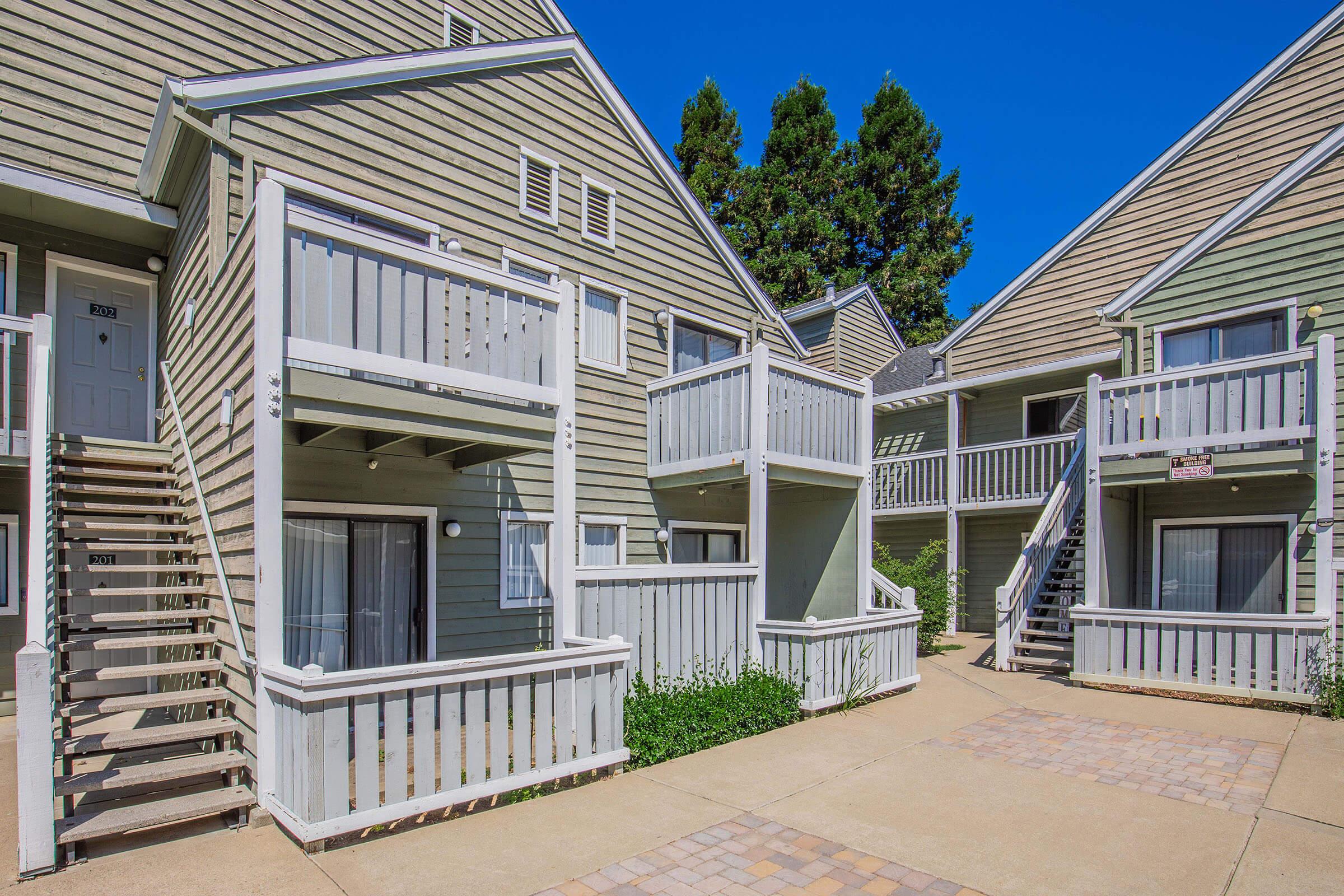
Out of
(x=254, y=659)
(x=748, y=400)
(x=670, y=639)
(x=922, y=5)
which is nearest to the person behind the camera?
(x=254, y=659)

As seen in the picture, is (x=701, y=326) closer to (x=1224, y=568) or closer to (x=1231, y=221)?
(x=1231, y=221)

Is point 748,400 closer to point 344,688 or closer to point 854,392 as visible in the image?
point 854,392

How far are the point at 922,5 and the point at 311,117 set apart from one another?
117 feet

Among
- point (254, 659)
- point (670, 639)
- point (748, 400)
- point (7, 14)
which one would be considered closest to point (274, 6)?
point (7, 14)

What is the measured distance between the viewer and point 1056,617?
12.1 metres

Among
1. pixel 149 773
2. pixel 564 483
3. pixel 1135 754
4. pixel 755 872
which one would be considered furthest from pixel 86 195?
pixel 1135 754

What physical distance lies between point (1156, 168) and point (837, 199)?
66.9 ft

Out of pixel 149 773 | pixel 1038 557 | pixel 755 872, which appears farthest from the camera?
pixel 1038 557

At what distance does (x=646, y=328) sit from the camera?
35.0ft

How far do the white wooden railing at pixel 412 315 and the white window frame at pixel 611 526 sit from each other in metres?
3.16

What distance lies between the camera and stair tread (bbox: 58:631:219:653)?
218 inches

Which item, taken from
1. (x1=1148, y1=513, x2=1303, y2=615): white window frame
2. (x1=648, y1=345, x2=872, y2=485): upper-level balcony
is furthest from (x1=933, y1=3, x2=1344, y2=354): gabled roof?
(x1=648, y1=345, x2=872, y2=485): upper-level balcony

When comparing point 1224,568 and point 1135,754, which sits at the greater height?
point 1224,568

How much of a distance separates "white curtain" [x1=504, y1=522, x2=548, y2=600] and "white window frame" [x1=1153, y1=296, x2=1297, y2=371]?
366 inches
